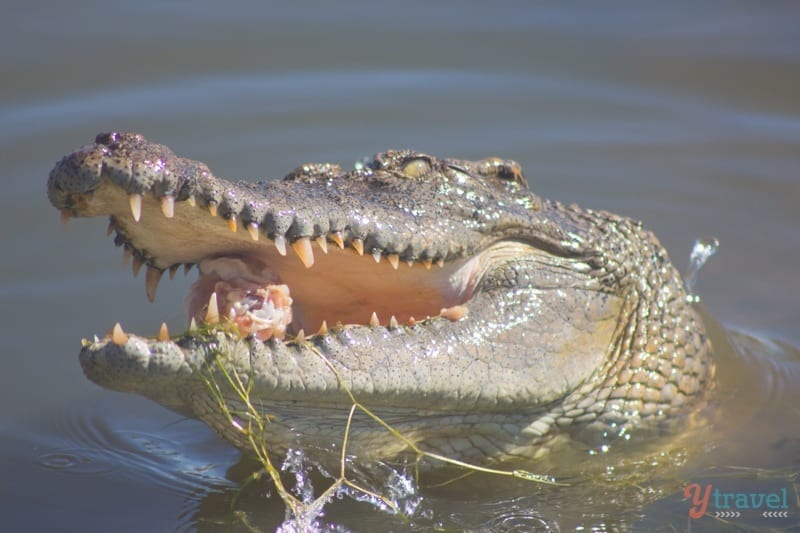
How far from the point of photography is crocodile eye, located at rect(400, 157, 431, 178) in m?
4.21

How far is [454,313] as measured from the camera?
13.0 feet

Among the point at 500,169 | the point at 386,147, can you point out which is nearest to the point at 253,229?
the point at 500,169

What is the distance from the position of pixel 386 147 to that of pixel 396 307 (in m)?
3.16

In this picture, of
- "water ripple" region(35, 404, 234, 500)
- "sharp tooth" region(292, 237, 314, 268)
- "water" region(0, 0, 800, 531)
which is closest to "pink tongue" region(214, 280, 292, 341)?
"sharp tooth" region(292, 237, 314, 268)

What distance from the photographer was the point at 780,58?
27.9ft

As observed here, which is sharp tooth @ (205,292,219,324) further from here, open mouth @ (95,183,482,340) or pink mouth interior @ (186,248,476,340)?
pink mouth interior @ (186,248,476,340)

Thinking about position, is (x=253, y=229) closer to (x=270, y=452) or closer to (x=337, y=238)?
(x=337, y=238)

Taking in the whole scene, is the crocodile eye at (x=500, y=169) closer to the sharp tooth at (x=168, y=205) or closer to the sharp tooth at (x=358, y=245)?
the sharp tooth at (x=358, y=245)

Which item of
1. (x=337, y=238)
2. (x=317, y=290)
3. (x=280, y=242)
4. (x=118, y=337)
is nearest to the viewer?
(x=118, y=337)

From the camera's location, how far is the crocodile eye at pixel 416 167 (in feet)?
13.8

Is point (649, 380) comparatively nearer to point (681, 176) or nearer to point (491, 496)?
point (491, 496)

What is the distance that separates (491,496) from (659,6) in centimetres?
614

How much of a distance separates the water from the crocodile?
36cm

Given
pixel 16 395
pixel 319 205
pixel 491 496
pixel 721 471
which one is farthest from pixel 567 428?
pixel 16 395
